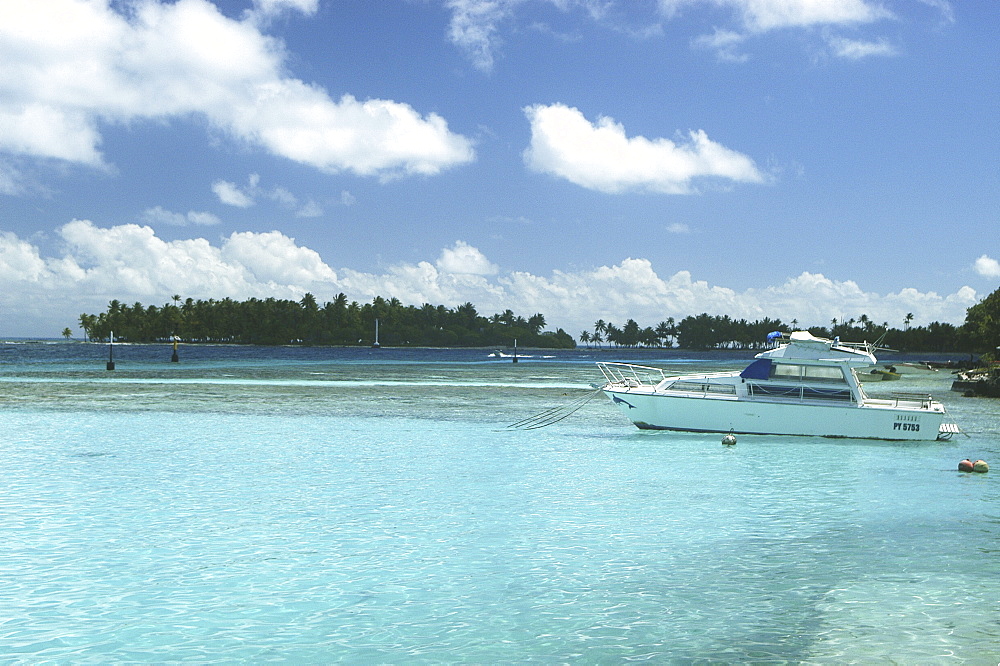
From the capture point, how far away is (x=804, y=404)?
2628 cm

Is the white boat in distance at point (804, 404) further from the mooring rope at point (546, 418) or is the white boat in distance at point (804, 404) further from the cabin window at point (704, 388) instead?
the mooring rope at point (546, 418)

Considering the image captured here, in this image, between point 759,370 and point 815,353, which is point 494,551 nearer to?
point 759,370

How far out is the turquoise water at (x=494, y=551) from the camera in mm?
9234

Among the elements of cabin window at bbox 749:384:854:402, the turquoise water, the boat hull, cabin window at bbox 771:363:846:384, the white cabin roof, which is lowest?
the turquoise water

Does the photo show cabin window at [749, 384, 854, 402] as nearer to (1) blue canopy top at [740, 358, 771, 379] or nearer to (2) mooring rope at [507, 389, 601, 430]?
(1) blue canopy top at [740, 358, 771, 379]

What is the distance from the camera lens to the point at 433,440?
27547mm

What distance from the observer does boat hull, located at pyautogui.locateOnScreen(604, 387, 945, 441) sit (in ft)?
86.7

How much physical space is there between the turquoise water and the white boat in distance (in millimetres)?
711

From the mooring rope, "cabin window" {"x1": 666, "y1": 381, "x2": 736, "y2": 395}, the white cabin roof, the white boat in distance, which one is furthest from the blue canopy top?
the mooring rope

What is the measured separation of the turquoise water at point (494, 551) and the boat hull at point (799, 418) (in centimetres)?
59

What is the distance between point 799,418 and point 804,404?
519mm

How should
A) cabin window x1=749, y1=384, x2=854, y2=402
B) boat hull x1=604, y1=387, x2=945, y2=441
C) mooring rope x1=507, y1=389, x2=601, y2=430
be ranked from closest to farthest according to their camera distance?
boat hull x1=604, y1=387, x2=945, y2=441
cabin window x1=749, y1=384, x2=854, y2=402
mooring rope x1=507, y1=389, x2=601, y2=430

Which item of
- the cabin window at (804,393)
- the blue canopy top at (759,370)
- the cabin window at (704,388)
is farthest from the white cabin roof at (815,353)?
the cabin window at (704,388)

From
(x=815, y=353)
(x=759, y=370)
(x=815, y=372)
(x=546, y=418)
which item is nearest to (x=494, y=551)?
(x=759, y=370)
